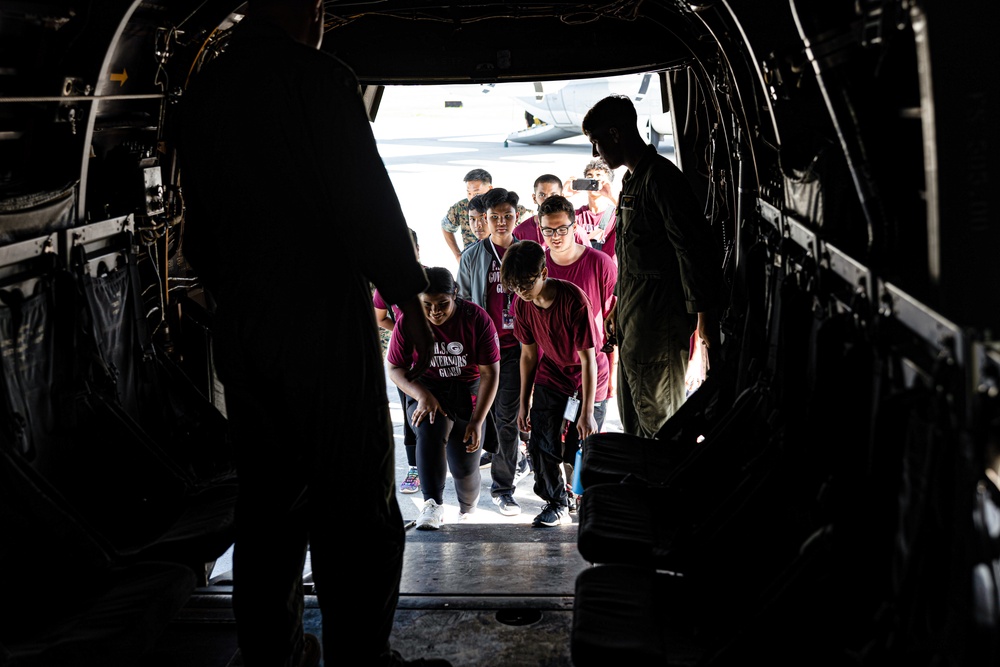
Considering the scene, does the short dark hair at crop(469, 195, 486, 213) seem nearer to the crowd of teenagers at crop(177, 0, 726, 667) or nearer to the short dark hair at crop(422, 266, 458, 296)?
the short dark hair at crop(422, 266, 458, 296)

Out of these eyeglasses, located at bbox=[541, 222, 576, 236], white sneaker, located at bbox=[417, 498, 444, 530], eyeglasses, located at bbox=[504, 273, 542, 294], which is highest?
Result: eyeglasses, located at bbox=[541, 222, 576, 236]

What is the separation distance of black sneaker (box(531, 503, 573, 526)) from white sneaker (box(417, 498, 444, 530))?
0.56 m

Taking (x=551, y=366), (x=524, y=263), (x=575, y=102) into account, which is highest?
(x=575, y=102)

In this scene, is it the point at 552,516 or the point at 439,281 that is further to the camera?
the point at 552,516

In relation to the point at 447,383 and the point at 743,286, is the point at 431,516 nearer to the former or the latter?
the point at 447,383

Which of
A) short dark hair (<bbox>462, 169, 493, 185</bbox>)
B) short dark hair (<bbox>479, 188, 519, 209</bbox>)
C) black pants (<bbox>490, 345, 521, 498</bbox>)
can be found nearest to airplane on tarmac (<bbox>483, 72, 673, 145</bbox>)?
short dark hair (<bbox>462, 169, 493, 185</bbox>)

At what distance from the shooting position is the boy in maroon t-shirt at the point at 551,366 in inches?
205

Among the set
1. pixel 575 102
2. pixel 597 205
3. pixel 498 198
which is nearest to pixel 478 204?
pixel 498 198

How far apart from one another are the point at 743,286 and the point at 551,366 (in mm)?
1669

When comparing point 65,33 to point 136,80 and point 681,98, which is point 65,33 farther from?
point 681,98

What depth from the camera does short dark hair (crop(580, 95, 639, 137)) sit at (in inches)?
182

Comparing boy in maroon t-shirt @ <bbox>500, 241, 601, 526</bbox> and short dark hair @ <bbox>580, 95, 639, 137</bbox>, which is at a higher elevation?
short dark hair @ <bbox>580, 95, 639, 137</bbox>

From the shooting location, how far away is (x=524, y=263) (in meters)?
5.12

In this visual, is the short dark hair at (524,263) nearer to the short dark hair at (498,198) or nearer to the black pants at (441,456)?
the black pants at (441,456)
